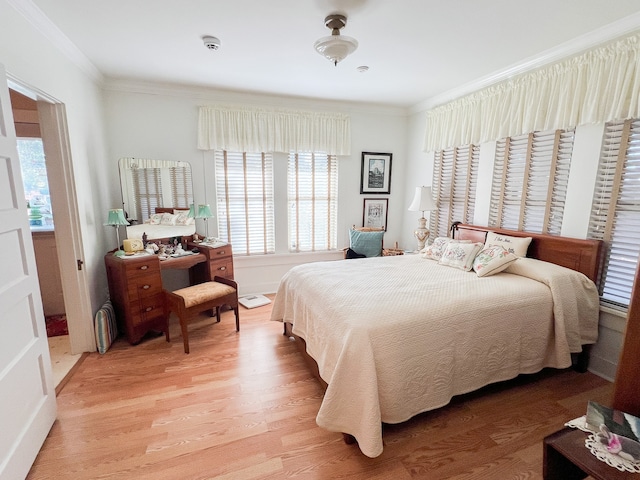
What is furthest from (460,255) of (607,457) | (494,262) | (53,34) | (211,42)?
(53,34)

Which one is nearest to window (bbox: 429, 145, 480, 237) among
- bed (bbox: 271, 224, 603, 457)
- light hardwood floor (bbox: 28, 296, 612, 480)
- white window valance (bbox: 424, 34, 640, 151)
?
white window valance (bbox: 424, 34, 640, 151)

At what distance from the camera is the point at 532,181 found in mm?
2744

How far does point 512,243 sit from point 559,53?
1.60m

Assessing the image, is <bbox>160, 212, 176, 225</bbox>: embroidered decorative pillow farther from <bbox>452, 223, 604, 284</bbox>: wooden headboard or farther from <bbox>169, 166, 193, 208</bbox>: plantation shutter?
<bbox>452, 223, 604, 284</bbox>: wooden headboard

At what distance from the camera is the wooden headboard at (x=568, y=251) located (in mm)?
2227

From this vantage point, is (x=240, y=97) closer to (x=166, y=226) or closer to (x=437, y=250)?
(x=166, y=226)

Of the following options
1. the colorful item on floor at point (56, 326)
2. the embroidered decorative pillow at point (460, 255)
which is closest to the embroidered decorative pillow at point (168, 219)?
the colorful item on floor at point (56, 326)

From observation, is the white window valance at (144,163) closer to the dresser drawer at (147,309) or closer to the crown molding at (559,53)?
the dresser drawer at (147,309)

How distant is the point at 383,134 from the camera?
4.27 meters

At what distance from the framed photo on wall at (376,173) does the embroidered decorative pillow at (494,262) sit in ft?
6.97

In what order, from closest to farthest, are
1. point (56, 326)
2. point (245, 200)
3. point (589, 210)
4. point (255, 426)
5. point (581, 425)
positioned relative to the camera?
point (581, 425), point (255, 426), point (589, 210), point (56, 326), point (245, 200)

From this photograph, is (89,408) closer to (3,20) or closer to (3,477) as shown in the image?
(3,477)

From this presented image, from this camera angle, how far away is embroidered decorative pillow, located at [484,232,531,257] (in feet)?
8.64

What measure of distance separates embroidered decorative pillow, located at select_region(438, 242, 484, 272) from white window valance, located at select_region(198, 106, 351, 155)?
79.3 inches
